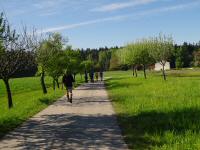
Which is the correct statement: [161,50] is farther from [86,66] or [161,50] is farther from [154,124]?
[154,124]

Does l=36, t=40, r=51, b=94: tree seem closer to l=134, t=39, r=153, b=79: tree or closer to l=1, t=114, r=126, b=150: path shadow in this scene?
l=1, t=114, r=126, b=150: path shadow

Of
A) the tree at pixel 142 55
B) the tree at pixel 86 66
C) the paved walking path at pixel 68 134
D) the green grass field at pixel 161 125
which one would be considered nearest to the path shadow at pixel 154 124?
the green grass field at pixel 161 125

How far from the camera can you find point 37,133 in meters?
12.5

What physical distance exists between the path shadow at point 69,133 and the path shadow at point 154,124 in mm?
373

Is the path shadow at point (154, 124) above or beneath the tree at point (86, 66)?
beneath

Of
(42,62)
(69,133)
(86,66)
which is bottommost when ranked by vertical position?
(69,133)

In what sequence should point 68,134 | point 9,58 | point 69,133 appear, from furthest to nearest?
point 9,58 → point 69,133 → point 68,134

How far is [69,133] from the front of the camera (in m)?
12.3

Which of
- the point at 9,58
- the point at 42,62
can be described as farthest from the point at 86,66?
the point at 9,58

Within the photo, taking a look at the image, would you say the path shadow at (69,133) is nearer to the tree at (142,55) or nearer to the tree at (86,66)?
the tree at (86,66)

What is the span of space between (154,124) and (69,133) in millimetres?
2596

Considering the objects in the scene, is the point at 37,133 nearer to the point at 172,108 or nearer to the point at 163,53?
the point at 172,108

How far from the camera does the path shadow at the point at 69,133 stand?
10.4 m

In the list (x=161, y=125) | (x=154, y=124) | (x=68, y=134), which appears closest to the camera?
(x=68, y=134)
